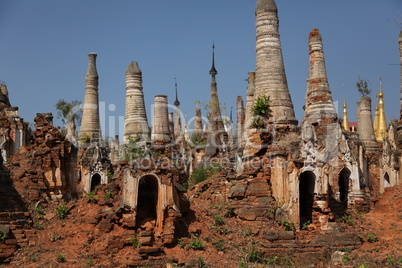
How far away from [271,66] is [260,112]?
1574mm

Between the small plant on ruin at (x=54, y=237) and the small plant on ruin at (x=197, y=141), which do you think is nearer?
the small plant on ruin at (x=54, y=237)

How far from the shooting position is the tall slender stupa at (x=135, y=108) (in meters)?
22.9

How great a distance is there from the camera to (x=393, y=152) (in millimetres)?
21953

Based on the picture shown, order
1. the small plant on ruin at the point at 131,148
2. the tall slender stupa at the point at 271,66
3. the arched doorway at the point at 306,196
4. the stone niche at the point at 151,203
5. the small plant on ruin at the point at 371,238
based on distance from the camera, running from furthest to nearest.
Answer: the small plant on ruin at the point at 131,148
the tall slender stupa at the point at 271,66
the arched doorway at the point at 306,196
the small plant on ruin at the point at 371,238
the stone niche at the point at 151,203

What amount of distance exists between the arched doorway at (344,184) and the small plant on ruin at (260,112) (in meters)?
3.93

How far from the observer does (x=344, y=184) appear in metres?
20.1

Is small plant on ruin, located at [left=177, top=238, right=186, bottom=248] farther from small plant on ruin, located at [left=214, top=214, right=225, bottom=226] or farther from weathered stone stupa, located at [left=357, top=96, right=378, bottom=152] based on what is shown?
weathered stone stupa, located at [left=357, top=96, right=378, bottom=152]

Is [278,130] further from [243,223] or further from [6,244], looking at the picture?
[6,244]

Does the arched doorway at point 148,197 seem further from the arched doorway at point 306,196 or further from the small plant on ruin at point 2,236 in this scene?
the arched doorway at point 306,196

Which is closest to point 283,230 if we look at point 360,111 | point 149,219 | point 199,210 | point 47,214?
point 199,210

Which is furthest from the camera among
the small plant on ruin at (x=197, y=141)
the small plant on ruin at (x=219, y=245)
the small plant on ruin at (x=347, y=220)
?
the small plant on ruin at (x=197, y=141)

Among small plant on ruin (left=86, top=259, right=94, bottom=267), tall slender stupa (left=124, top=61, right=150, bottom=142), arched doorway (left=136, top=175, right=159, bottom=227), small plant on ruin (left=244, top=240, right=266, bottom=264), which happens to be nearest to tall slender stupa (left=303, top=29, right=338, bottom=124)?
tall slender stupa (left=124, top=61, right=150, bottom=142)

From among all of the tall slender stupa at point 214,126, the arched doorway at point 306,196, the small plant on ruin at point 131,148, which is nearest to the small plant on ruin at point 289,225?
the arched doorway at point 306,196

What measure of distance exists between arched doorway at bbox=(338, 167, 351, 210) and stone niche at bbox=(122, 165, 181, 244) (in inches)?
320
